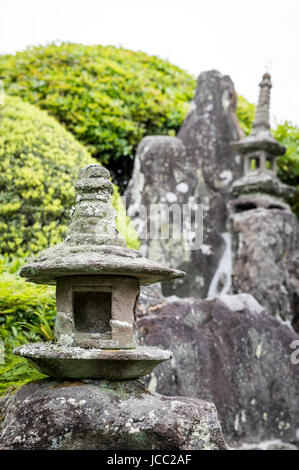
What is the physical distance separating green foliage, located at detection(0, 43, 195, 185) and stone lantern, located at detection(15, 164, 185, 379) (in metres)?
4.70

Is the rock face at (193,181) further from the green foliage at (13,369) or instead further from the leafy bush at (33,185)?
the green foliage at (13,369)

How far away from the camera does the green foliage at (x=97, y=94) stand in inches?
294

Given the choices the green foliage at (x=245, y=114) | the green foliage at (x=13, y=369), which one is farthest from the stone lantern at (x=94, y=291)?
the green foliage at (x=245, y=114)

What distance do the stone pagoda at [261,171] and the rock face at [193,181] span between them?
0.34 metres

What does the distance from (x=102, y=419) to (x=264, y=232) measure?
426cm

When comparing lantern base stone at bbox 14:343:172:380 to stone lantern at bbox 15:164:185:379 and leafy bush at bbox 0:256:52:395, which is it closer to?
stone lantern at bbox 15:164:185:379

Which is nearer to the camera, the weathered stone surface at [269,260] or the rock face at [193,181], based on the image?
the weathered stone surface at [269,260]

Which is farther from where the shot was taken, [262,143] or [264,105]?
[264,105]

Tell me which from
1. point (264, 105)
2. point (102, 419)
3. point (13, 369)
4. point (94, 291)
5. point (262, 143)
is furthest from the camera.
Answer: point (264, 105)

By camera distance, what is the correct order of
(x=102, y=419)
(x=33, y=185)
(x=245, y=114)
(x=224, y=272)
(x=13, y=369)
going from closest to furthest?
1. (x=102, y=419)
2. (x=13, y=369)
3. (x=33, y=185)
4. (x=224, y=272)
5. (x=245, y=114)

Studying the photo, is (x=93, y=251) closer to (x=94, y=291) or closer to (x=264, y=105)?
(x=94, y=291)

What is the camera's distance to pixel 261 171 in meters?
6.73

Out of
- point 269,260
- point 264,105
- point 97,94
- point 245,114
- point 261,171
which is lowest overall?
point 269,260

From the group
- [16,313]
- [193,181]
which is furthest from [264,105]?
[16,313]
